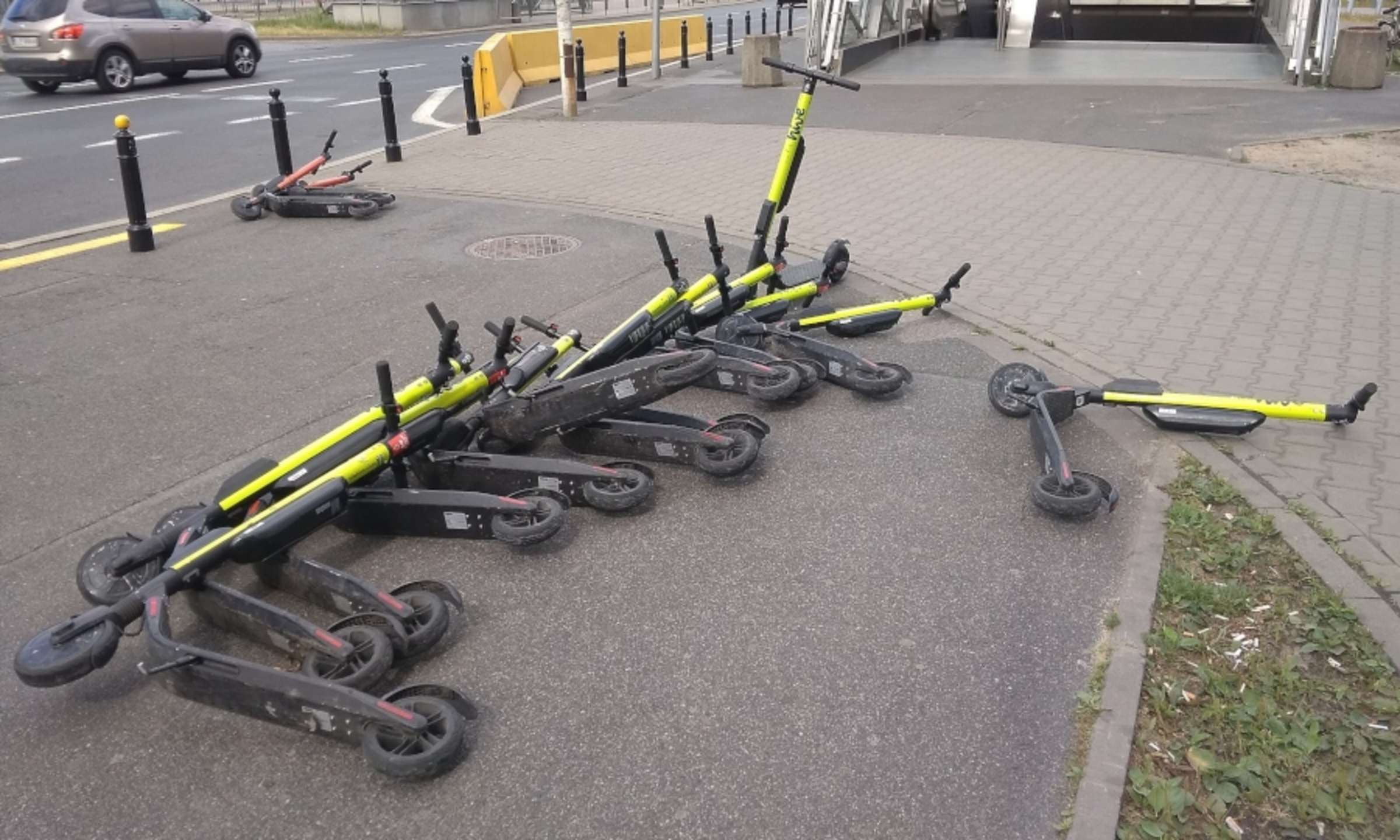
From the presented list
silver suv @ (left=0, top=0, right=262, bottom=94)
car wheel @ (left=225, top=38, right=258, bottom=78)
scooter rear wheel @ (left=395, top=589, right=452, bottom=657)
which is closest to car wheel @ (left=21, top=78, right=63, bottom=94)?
silver suv @ (left=0, top=0, right=262, bottom=94)

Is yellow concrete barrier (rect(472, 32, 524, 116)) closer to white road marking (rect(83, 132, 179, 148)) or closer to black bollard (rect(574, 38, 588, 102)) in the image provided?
black bollard (rect(574, 38, 588, 102))

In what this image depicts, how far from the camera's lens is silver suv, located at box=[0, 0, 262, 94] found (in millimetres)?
19891

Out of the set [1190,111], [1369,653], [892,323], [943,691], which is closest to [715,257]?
[892,323]

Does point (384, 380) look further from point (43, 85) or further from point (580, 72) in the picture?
point (43, 85)

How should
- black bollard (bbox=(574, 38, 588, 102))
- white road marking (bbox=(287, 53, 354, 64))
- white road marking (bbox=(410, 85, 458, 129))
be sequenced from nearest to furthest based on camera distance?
white road marking (bbox=(410, 85, 458, 129)) → black bollard (bbox=(574, 38, 588, 102)) → white road marking (bbox=(287, 53, 354, 64))

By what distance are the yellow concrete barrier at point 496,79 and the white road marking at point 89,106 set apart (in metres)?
5.86

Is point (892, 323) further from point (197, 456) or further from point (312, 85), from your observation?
point (312, 85)

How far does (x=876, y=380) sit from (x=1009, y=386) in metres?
0.66

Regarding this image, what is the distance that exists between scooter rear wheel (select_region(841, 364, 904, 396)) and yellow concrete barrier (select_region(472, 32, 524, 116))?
39.5ft

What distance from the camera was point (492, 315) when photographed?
753cm

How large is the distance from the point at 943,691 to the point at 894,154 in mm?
10267

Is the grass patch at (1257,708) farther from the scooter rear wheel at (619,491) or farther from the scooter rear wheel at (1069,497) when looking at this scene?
the scooter rear wheel at (619,491)

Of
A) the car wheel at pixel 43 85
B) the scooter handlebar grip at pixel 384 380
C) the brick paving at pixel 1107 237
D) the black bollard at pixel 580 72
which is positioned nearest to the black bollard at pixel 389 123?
the brick paving at pixel 1107 237

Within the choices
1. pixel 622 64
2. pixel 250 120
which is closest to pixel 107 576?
pixel 250 120
